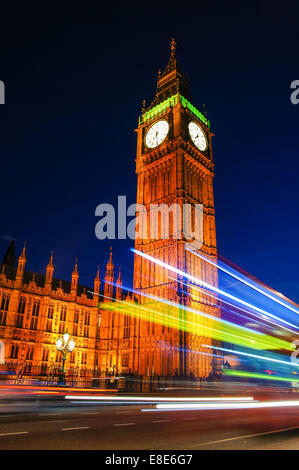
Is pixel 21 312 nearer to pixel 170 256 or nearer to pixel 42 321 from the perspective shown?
pixel 42 321

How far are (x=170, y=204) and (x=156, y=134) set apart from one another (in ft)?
48.3

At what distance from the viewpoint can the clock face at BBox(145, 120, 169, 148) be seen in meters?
→ 53.0

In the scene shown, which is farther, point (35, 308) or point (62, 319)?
point (62, 319)

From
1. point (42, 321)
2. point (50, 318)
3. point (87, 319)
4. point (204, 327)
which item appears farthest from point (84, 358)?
point (204, 327)

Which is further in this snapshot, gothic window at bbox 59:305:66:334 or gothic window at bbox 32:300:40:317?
gothic window at bbox 59:305:66:334

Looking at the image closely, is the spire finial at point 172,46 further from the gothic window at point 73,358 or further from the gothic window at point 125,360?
the gothic window at point 73,358

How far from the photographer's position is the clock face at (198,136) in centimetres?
5358

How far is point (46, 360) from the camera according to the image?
45.6m

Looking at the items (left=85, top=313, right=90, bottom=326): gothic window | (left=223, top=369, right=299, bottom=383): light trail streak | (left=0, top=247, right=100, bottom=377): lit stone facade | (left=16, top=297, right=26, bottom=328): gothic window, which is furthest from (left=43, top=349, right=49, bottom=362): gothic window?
(left=223, top=369, right=299, bottom=383): light trail streak

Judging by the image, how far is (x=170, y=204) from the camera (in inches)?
1855

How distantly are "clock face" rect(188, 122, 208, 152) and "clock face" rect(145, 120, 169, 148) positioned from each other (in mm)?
4182

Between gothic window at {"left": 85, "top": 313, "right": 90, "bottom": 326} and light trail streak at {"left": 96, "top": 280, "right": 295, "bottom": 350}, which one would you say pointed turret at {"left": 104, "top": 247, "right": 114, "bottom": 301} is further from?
gothic window at {"left": 85, "top": 313, "right": 90, "bottom": 326}

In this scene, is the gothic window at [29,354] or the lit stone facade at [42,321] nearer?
the lit stone facade at [42,321]

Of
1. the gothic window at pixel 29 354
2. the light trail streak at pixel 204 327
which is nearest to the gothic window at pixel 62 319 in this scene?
the gothic window at pixel 29 354
